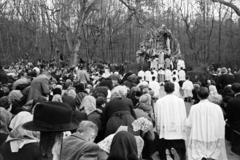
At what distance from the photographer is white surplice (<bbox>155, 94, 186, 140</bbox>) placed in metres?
5.80

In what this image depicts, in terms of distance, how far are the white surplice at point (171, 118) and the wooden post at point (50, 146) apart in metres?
3.91

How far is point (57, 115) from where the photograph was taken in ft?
8.18

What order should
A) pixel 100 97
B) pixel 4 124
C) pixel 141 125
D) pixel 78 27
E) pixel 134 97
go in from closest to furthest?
1. pixel 4 124
2. pixel 141 125
3. pixel 100 97
4. pixel 134 97
5. pixel 78 27

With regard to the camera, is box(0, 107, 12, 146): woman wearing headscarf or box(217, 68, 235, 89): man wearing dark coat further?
box(217, 68, 235, 89): man wearing dark coat

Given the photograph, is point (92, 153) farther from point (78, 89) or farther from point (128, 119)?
point (78, 89)

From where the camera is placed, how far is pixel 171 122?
5828 mm

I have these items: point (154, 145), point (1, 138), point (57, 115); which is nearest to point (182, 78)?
point (154, 145)

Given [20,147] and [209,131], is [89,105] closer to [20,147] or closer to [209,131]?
[209,131]

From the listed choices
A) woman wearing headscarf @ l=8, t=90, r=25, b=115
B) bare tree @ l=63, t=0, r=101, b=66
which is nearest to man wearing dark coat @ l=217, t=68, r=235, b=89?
woman wearing headscarf @ l=8, t=90, r=25, b=115

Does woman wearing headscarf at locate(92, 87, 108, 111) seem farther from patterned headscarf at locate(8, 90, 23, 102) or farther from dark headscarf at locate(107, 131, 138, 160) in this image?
dark headscarf at locate(107, 131, 138, 160)

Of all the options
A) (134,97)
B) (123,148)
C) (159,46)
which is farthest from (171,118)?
(159,46)

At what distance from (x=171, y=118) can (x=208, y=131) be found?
0.78 meters

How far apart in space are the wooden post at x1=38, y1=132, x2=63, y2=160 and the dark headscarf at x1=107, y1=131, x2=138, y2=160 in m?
1.44

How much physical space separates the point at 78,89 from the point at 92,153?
14.2 feet
